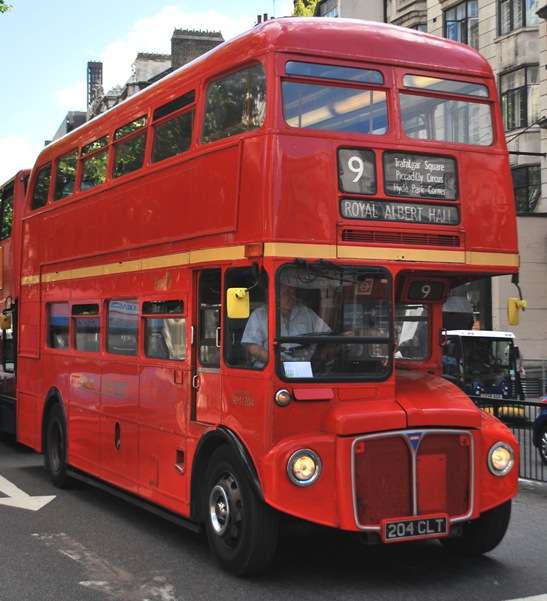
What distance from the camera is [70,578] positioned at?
6.89 meters

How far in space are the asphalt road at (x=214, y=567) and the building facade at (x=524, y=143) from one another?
19.5 meters

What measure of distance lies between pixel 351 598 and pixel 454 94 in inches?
161

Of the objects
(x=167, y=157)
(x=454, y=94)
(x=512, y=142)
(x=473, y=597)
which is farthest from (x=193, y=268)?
(x=512, y=142)

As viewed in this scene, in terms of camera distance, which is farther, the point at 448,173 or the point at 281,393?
the point at 448,173

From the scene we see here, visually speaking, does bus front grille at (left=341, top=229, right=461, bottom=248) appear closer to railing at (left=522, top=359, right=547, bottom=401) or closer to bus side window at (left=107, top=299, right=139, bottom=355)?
bus side window at (left=107, top=299, right=139, bottom=355)

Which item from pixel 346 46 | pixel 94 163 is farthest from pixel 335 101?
pixel 94 163

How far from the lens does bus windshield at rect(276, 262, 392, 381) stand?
22.2 feet

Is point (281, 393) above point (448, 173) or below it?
below

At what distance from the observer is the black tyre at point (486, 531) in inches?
289

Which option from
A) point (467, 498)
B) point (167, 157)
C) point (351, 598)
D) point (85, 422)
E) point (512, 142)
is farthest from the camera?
point (512, 142)

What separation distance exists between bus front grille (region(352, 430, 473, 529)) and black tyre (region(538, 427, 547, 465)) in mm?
6676

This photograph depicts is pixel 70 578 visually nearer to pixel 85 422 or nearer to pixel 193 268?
pixel 193 268

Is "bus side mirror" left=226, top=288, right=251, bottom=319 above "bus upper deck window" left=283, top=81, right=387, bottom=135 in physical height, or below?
below

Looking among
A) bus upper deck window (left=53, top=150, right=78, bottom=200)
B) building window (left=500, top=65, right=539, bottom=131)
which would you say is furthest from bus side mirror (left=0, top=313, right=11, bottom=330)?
building window (left=500, top=65, right=539, bottom=131)
